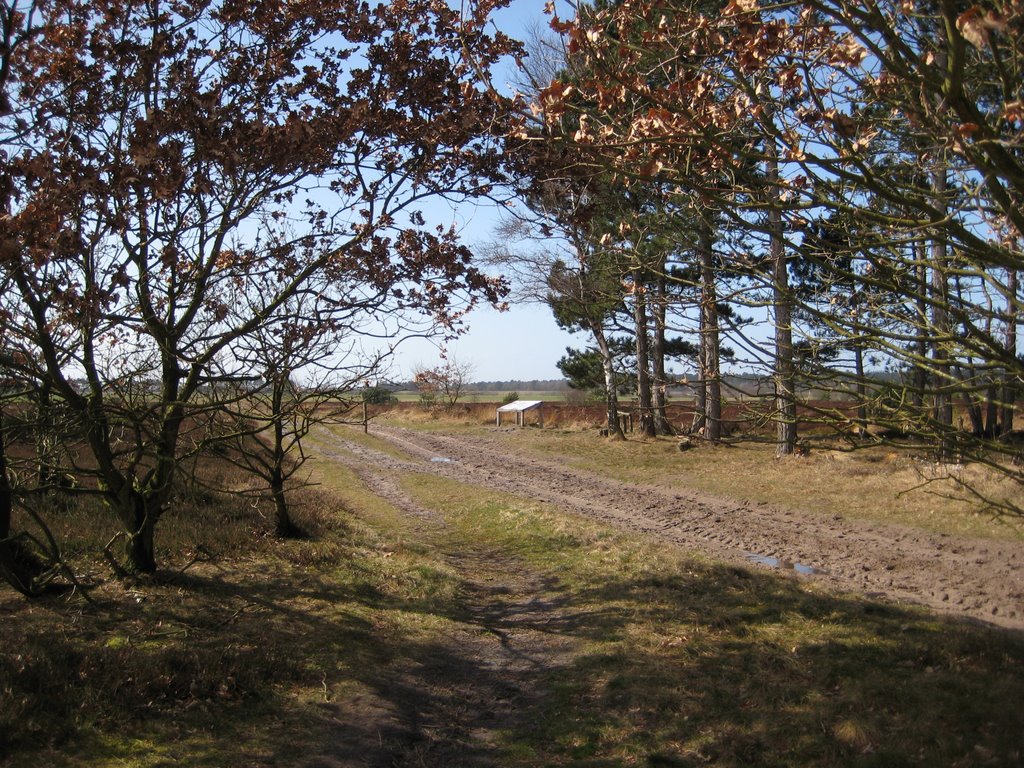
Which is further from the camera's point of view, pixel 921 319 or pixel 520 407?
pixel 520 407

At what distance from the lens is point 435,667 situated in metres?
6.42

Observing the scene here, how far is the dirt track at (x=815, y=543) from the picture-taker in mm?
7801

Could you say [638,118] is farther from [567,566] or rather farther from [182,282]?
[567,566]

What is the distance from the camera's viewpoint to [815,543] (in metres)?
10.4

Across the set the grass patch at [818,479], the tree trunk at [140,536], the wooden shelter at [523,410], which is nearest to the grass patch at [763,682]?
the grass patch at [818,479]

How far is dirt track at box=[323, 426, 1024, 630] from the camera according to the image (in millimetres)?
7801

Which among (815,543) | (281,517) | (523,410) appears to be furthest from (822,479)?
(523,410)

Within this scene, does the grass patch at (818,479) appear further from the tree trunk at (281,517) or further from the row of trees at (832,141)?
the tree trunk at (281,517)

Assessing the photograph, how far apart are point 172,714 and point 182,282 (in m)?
3.40

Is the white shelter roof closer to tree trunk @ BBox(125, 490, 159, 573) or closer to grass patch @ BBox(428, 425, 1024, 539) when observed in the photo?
grass patch @ BBox(428, 425, 1024, 539)

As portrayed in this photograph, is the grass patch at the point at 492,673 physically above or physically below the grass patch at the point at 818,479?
below

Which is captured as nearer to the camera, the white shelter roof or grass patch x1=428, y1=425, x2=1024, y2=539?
grass patch x1=428, y1=425, x2=1024, y2=539

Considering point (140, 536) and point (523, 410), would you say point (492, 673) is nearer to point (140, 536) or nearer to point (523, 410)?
point (140, 536)

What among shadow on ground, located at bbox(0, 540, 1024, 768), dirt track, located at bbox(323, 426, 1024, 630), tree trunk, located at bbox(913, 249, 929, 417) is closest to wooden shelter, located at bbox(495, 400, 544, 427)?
dirt track, located at bbox(323, 426, 1024, 630)
